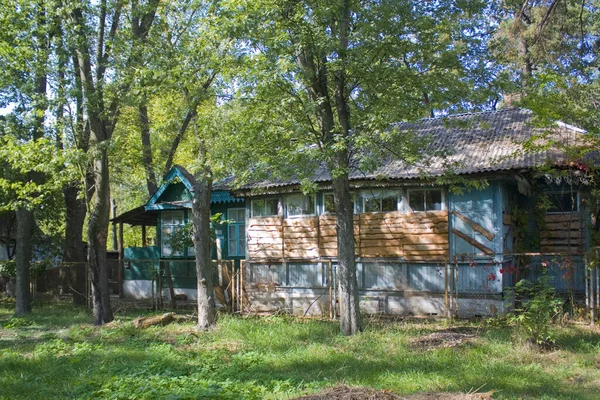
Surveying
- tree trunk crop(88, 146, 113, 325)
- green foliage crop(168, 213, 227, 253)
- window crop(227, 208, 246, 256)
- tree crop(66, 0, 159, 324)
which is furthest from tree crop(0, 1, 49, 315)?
window crop(227, 208, 246, 256)

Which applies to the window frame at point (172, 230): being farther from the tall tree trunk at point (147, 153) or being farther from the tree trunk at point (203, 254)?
the tree trunk at point (203, 254)

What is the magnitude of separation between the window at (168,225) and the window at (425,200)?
9616mm

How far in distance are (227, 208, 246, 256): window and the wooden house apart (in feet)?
6.61

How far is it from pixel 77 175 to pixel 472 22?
10530 millimetres

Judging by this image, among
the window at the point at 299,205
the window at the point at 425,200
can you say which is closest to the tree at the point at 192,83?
the window at the point at 299,205

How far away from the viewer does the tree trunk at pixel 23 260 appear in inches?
688

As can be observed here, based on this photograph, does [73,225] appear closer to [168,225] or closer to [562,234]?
[168,225]

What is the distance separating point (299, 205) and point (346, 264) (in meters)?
5.82

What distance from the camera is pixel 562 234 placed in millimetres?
15508

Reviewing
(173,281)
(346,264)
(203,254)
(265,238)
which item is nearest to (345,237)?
(346,264)

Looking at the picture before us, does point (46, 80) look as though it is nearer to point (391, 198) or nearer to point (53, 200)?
point (53, 200)

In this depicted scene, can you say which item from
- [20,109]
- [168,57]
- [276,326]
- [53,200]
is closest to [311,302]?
[276,326]

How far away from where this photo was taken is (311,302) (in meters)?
16.2

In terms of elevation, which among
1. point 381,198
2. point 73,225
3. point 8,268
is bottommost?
point 8,268
